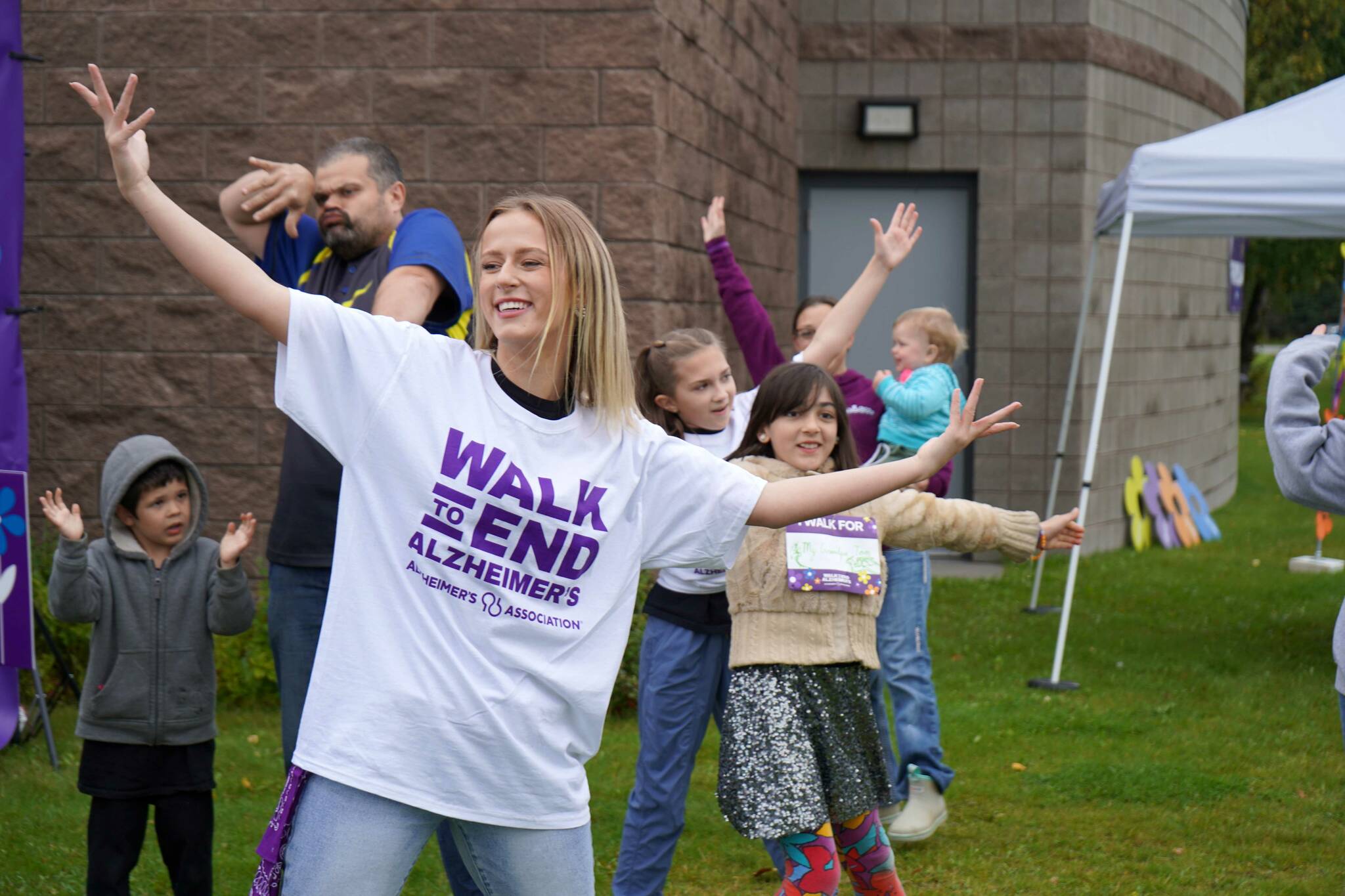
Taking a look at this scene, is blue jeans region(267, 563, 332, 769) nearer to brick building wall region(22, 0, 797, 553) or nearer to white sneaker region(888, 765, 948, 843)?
white sneaker region(888, 765, 948, 843)

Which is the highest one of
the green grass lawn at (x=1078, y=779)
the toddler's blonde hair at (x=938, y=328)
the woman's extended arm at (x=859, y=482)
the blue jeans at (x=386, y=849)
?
the toddler's blonde hair at (x=938, y=328)

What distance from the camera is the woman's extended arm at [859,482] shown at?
101 inches

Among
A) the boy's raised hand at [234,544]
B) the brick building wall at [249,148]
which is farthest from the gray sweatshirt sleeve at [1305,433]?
the brick building wall at [249,148]

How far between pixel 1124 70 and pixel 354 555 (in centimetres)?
1050

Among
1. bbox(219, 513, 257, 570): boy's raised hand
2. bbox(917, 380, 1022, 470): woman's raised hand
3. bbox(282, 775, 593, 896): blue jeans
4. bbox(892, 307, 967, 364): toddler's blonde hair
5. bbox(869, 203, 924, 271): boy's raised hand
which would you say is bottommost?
bbox(282, 775, 593, 896): blue jeans

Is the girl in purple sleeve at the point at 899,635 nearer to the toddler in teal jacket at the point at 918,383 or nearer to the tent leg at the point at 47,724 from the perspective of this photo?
the toddler in teal jacket at the point at 918,383

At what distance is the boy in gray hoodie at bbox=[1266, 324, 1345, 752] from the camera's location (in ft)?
10.6

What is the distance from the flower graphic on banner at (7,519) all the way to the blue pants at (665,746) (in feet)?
8.13

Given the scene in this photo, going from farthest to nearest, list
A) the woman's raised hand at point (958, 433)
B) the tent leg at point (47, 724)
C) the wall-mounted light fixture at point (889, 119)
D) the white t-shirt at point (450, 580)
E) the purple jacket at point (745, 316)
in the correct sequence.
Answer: the wall-mounted light fixture at point (889, 119)
the tent leg at point (47, 724)
the purple jacket at point (745, 316)
the woman's raised hand at point (958, 433)
the white t-shirt at point (450, 580)

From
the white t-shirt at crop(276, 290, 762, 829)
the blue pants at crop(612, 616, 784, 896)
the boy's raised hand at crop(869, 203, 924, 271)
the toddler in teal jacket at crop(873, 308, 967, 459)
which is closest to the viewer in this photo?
the white t-shirt at crop(276, 290, 762, 829)

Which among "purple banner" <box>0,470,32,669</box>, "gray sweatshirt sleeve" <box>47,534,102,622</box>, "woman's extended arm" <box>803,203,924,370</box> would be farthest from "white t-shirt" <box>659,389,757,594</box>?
"purple banner" <box>0,470,32,669</box>

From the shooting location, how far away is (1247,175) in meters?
6.93

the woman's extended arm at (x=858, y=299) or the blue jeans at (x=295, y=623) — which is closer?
the blue jeans at (x=295, y=623)

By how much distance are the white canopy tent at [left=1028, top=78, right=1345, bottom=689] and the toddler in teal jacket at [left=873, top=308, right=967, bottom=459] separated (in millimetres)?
1469
